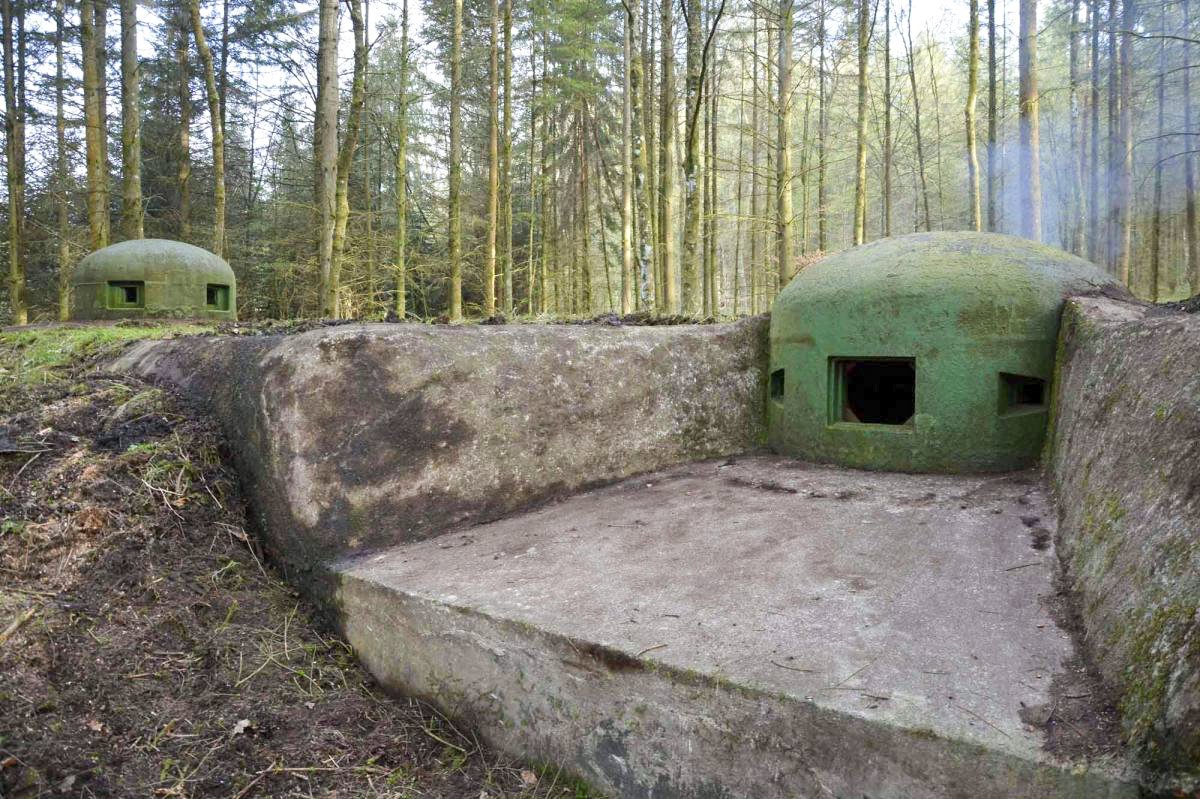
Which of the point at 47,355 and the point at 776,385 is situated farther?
the point at 47,355

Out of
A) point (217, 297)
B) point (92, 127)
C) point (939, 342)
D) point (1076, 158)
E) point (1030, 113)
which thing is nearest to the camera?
point (939, 342)

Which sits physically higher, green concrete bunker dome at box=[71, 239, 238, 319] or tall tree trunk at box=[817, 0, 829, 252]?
tall tree trunk at box=[817, 0, 829, 252]

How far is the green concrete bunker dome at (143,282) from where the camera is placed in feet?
40.9

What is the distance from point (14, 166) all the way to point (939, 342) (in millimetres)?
18417

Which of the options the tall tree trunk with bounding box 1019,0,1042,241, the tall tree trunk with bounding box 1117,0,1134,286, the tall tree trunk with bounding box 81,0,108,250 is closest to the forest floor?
the tall tree trunk with bounding box 1019,0,1042,241

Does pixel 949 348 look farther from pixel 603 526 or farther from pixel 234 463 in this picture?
pixel 234 463

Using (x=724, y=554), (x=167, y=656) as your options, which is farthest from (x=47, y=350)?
(x=724, y=554)

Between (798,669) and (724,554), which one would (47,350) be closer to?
(724,554)

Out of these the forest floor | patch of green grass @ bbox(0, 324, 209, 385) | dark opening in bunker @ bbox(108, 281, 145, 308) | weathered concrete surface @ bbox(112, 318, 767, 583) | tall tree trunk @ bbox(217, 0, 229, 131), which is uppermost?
tall tree trunk @ bbox(217, 0, 229, 131)

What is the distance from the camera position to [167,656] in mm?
2992

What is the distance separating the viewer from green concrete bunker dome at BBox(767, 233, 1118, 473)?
4570mm

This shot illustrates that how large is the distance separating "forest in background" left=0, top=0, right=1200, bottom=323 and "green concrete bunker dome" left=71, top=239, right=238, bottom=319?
5.47ft

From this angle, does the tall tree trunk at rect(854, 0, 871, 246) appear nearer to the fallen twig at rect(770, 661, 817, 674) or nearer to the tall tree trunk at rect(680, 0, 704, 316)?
the tall tree trunk at rect(680, 0, 704, 316)

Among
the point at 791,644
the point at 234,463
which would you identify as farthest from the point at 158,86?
the point at 791,644
